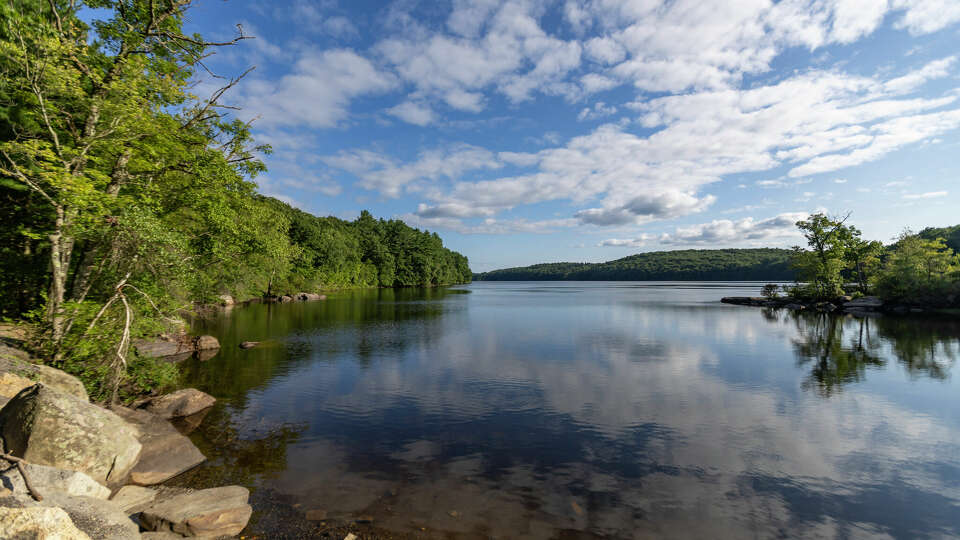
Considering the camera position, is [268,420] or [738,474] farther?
[268,420]

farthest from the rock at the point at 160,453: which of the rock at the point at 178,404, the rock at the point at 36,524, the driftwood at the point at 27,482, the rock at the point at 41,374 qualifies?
the rock at the point at 36,524

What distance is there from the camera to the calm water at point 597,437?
9.47 meters

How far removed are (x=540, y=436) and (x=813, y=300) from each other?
77.9m

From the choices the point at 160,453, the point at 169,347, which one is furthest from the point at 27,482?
the point at 169,347

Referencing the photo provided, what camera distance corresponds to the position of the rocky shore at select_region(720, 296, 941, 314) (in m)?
56.6

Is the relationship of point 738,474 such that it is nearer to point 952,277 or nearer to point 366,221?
point 952,277

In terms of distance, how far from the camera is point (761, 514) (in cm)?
955

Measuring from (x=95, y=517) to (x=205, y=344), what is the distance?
24014mm

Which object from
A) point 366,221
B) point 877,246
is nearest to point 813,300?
point 877,246

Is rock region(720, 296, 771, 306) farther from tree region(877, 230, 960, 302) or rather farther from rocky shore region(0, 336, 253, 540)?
rocky shore region(0, 336, 253, 540)

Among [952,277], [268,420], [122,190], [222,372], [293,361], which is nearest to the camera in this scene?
[268,420]

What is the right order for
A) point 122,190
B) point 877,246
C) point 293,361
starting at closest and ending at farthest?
point 122,190 < point 293,361 < point 877,246

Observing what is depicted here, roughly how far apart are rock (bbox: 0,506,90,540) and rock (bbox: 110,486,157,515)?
396 centimetres

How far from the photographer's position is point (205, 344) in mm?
27250
